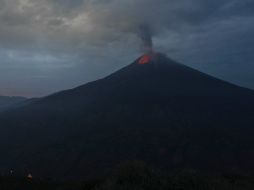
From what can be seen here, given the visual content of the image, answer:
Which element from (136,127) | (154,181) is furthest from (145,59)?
(154,181)

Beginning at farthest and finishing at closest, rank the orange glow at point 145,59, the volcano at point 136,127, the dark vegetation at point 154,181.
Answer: the orange glow at point 145,59, the volcano at point 136,127, the dark vegetation at point 154,181

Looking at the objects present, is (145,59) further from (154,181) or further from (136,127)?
(154,181)

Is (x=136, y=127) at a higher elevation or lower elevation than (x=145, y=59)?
lower

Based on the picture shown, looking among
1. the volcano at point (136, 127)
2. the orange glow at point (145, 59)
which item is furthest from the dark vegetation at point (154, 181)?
the orange glow at point (145, 59)

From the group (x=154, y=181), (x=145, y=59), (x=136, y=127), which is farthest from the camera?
(x=145, y=59)

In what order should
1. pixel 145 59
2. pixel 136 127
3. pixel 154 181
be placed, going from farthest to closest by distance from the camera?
pixel 145 59, pixel 136 127, pixel 154 181

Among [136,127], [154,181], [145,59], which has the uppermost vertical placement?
[145,59]

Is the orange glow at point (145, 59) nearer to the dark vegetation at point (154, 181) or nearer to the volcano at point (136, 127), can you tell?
the volcano at point (136, 127)

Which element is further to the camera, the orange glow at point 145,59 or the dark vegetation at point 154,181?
the orange glow at point 145,59

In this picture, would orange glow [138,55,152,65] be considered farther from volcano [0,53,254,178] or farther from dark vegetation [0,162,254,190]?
dark vegetation [0,162,254,190]
